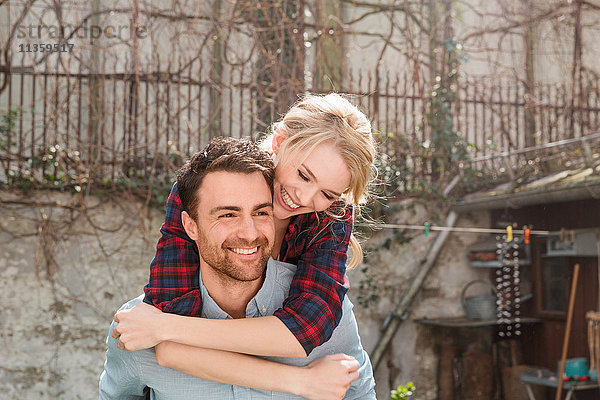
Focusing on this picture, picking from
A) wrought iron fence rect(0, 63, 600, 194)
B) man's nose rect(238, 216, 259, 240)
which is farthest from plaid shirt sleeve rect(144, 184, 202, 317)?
wrought iron fence rect(0, 63, 600, 194)

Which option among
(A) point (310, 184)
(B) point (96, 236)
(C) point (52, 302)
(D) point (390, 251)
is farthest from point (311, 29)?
(A) point (310, 184)

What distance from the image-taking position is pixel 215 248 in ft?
6.90

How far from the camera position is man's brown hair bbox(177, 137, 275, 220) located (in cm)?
212

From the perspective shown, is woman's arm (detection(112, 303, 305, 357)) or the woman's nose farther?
the woman's nose

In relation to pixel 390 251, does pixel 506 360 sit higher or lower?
lower

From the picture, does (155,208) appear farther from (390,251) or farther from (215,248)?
(215,248)

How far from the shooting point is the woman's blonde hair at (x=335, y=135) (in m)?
2.41

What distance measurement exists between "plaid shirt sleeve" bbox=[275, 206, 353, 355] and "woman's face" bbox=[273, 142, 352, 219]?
3.9 inches

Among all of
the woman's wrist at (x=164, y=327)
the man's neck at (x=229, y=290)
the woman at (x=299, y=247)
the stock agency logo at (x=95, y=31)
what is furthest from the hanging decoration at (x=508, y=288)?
the woman's wrist at (x=164, y=327)

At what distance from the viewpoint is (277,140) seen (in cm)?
256

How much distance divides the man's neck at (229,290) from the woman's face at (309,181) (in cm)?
31

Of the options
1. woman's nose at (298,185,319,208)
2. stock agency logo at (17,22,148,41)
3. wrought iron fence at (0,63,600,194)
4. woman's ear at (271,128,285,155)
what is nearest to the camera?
woman's nose at (298,185,319,208)

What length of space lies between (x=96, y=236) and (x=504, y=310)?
387cm

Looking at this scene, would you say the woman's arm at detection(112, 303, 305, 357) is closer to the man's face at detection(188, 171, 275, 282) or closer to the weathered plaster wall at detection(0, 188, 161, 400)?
the man's face at detection(188, 171, 275, 282)
